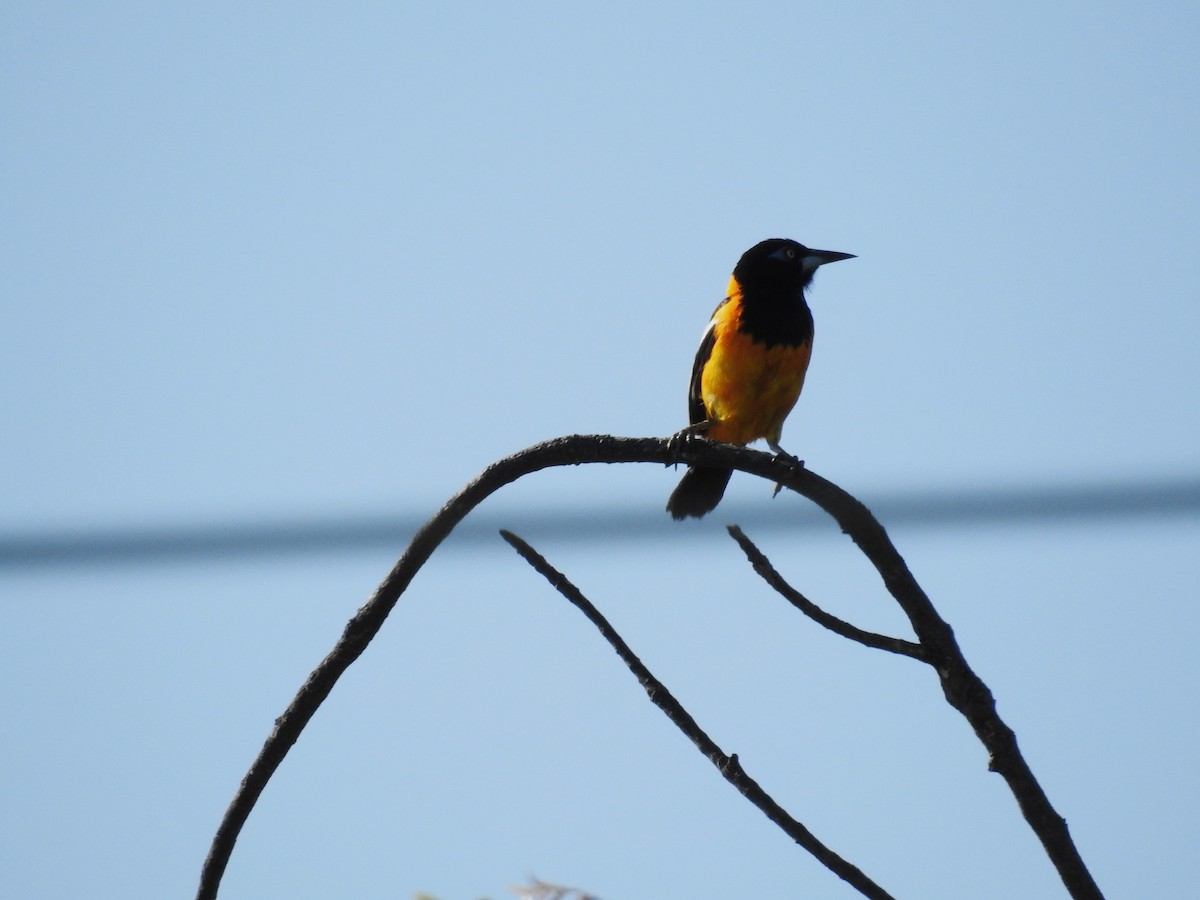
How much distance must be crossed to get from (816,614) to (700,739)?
438 mm

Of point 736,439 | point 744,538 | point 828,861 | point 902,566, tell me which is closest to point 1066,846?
point 828,861

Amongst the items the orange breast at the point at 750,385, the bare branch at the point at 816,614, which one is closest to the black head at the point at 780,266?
the orange breast at the point at 750,385

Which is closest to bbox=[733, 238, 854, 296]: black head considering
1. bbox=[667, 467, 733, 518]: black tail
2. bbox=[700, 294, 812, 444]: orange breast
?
bbox=[700, 294, 812, 444]: orange breast

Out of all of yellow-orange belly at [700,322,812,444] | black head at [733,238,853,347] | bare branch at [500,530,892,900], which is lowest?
bare branch at [500,530,892,900]

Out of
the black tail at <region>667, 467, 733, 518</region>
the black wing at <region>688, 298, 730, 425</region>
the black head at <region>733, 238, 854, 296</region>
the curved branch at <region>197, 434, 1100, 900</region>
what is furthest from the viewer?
the black head at <region>733, 238, 854, 296</region>

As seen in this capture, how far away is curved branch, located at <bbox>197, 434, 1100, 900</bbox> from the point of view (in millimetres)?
2584

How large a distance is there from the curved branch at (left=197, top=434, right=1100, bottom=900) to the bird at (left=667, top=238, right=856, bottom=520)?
3491 millimetres

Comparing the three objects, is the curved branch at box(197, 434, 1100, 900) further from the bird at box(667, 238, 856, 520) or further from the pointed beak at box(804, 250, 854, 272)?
the pointed beak at box(804, 250, 854, 272)

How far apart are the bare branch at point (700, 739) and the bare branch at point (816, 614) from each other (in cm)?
38

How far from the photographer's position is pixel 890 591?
2867 mm

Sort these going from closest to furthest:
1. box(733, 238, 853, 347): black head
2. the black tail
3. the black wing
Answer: the black tail < box(733, 238, 853, 347): black head < the black wing

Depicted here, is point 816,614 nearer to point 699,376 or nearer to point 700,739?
point 700,739

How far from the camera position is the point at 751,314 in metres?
6.92

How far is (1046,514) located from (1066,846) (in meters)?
0.84
